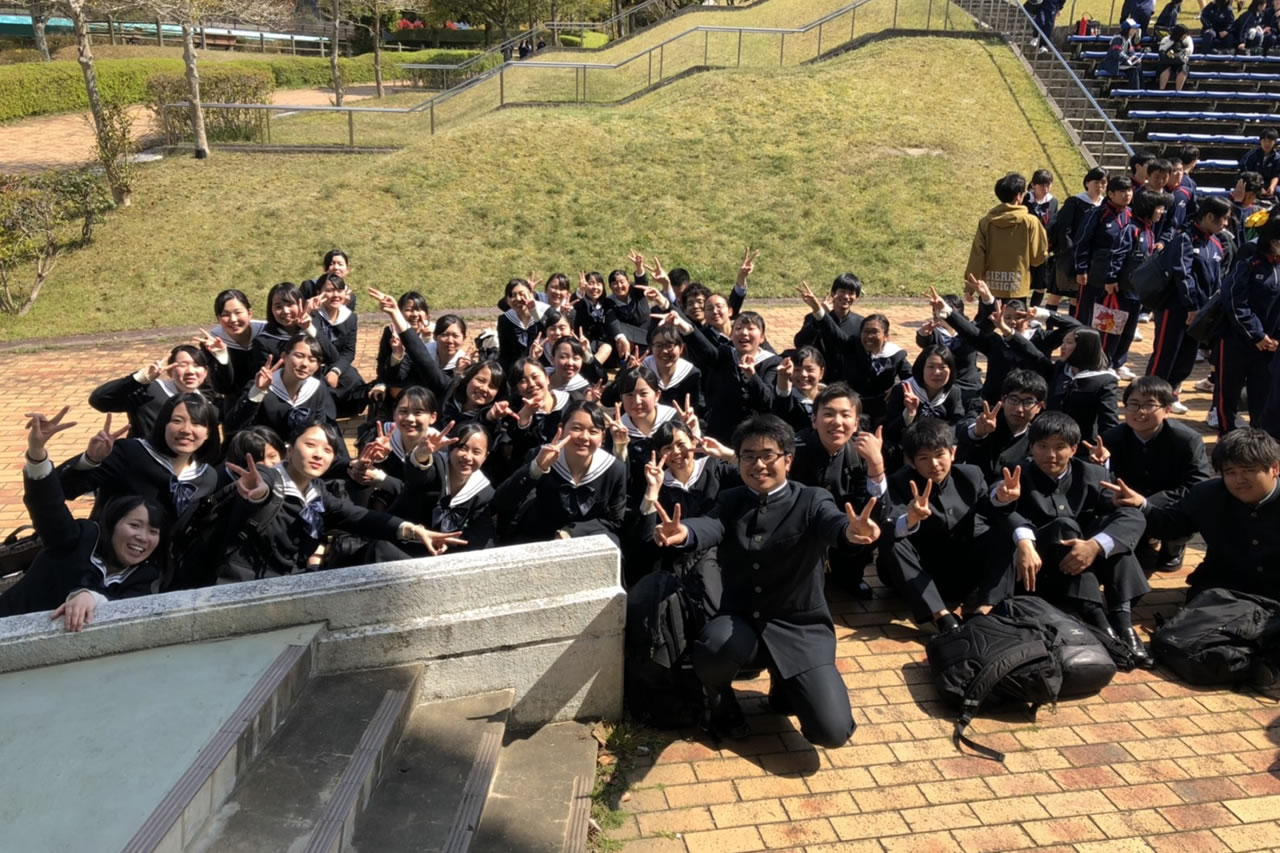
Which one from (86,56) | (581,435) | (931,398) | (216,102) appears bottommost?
(931,398)

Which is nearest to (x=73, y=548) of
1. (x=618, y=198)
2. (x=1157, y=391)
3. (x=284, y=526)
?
(x=284, y=526)

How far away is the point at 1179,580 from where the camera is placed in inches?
237

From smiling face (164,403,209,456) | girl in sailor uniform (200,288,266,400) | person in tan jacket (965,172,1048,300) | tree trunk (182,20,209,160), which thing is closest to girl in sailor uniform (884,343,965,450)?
person in tan jacket (965,172,1048,300)

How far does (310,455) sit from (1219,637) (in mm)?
4838

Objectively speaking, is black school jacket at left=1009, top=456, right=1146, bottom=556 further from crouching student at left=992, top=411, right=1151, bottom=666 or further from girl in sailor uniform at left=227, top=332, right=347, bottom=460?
girl in sailor uniform at left=227, top=332, right=347, bottom=460

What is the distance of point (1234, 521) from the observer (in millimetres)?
5164

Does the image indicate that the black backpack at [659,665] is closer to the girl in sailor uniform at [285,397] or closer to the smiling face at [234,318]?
the girl in sailor uniform at [285,397]

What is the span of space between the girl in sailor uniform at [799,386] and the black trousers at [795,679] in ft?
7.62

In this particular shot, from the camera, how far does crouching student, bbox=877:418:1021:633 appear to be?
208 inches

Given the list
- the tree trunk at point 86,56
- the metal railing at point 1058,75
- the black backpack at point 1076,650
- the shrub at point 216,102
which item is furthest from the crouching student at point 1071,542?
the shrub at point 216,102

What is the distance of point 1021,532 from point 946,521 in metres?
0.44

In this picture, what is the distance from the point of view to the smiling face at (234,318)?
284 inches

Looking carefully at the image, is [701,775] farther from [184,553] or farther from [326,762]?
[184,553]

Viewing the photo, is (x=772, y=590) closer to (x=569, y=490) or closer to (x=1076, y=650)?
(x=569, y=490)
